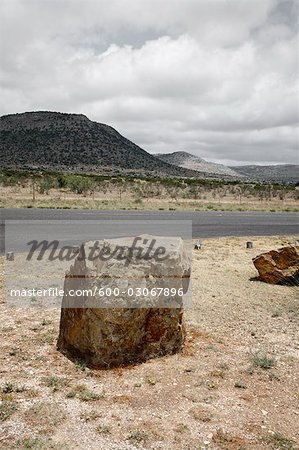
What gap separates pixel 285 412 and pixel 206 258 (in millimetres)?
8235

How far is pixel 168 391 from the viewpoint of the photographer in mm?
5121

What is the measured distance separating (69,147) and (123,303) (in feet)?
347

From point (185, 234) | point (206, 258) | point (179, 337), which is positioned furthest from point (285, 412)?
point (185, 234)

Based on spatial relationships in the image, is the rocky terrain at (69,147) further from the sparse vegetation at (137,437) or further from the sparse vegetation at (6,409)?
the sparse vegetation at (137,437)

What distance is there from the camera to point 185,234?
18.9 meters

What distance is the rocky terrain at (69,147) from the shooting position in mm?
100500

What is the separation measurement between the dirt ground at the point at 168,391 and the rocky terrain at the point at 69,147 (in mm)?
89942

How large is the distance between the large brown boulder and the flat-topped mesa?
14.7ft

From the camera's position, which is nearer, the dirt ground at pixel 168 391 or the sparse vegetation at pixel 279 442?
the sparse vegetation at pixel 279 442

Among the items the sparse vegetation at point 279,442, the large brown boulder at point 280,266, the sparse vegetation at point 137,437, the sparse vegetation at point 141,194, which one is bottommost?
the sparse vegetation at point 279,442

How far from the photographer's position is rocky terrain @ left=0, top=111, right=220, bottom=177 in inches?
3957

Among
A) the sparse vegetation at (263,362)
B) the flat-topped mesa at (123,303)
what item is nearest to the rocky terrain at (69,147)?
the flat-topped mesa at (123,303)

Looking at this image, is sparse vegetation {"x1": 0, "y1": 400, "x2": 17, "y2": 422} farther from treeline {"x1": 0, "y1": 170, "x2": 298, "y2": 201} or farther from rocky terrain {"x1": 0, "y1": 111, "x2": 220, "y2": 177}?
rocky terrain {"x1": 0, "y1": 111, "x2": 220, "y2": 177}

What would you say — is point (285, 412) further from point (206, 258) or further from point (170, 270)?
point (206, 258)
